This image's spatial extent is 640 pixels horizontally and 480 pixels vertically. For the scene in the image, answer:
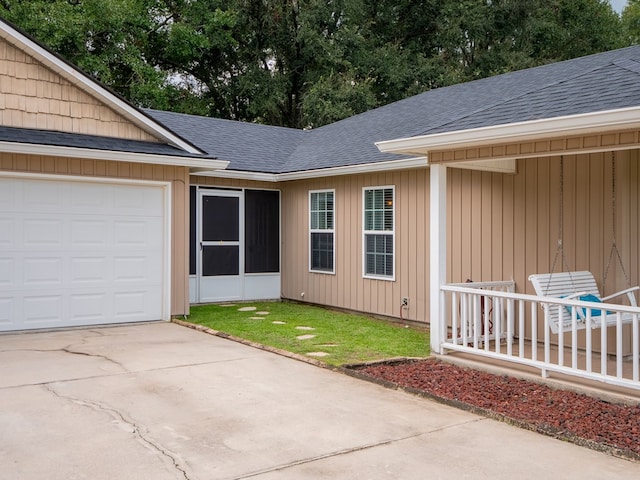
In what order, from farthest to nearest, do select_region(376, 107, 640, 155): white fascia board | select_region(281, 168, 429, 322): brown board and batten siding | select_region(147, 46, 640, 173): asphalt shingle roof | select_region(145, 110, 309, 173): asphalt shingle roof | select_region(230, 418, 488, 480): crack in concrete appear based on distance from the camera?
select_region(145, 110, 309, 173): asphalt shingle roof, select_region(281, 168, 429, 322): brown board and batten siding, select_region(147, 46, 640, 173): asphalt shingle roof, select_region(376, 107, 640, 155): white fascia board, select_region(230, 418, 488, 480): crack in concrete

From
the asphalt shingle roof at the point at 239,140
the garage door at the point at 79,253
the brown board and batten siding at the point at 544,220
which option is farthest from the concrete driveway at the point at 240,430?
the asphalt shingle roof at the point at 239,140

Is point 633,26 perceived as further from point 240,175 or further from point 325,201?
point 240,175

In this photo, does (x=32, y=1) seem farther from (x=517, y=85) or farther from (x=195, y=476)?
(x=195, y=476)

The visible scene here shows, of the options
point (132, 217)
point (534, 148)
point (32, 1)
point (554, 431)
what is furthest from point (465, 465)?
point (32, 1)

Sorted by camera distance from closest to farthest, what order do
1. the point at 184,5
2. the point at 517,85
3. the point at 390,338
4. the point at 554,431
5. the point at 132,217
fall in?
the point at 554,431 → the point at 390,338 → the point at 132,217 → the point at 517,85 → the point at 184,5

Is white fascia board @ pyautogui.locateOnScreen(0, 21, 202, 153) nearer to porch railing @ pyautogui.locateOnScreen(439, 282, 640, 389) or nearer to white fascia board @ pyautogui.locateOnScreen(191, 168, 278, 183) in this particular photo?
white fascia board @ pyautogui.locateOnScreen(191, 168, 278, 183)

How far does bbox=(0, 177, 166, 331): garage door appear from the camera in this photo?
26.6ft

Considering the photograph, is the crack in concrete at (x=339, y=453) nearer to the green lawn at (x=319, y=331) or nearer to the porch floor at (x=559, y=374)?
the porch floor at (x=559, y=374)

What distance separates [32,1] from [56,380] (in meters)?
17.0

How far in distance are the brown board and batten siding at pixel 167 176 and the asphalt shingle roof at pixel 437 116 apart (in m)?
1.85

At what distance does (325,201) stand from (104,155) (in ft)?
12.9

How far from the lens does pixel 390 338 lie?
26.2 feet

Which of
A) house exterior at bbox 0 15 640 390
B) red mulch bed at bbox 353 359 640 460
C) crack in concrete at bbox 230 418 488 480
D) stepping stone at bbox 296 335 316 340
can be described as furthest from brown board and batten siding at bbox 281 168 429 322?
crack in concrete at bbox 230 418 488 480

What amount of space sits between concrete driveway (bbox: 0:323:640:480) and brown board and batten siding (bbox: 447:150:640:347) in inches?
114
